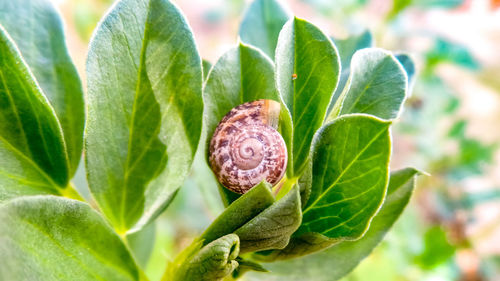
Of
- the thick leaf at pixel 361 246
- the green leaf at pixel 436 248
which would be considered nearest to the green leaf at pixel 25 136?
the thick leaf at pixel 361 246

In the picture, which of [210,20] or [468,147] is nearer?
[468,147]

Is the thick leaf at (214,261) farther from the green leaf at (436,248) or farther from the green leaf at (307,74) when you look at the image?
the green leaf at (436,248)

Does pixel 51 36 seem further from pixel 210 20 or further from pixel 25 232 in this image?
pixel 210 20

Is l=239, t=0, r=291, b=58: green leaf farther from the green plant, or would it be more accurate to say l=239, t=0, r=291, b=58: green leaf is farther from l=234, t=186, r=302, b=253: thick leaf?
l=234, t=186, r=302, b=253: thick leaf

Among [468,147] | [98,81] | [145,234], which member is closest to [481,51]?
[468,147]

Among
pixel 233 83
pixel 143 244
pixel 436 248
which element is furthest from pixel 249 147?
pixel 436 248

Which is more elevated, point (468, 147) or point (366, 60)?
point (366, 60)
